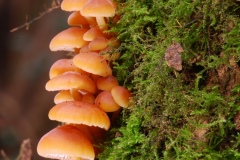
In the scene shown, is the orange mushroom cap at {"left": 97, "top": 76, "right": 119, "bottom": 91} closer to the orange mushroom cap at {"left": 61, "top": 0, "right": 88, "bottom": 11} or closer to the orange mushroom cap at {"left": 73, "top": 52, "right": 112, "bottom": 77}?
the orange mushroom cap at {"left": 73, "top": 52, "right": 112, "bottom": 77}

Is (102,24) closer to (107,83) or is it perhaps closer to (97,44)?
(97,44)

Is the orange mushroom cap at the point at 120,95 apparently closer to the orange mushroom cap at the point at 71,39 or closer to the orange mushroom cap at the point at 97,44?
the orange mushroom cap at the point at 97,44

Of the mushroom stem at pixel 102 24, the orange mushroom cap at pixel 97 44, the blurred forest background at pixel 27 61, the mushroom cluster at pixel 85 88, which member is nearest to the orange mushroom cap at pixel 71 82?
the mushroom cluster at pixel 85 88

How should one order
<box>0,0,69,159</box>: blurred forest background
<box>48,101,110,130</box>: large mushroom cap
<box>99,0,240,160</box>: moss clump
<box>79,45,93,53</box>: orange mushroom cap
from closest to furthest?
<box>99,0,240,160</box>: moss clump, <box>48,101,110,130</box>: large mushroom cap, <box>79,45,93,53</box>: orange mushroom cap, <box>0,0,69,159</box>: blurred forest background

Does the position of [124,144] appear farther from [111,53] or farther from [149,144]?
[111,53]

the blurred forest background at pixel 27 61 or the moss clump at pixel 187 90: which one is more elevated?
the moss clump at pixel 187 90

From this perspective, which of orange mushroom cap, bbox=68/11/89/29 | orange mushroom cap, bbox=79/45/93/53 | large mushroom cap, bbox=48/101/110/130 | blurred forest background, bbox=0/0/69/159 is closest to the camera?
large mushroom cap, bbox=48/101/110/130

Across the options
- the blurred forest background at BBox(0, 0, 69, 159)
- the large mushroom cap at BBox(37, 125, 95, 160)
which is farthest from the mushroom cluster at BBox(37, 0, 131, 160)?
the blurred forest background at BBox(0, 0, 69, 159)

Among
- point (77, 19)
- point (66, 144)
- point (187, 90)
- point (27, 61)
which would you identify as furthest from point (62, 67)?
point (27, 61)
